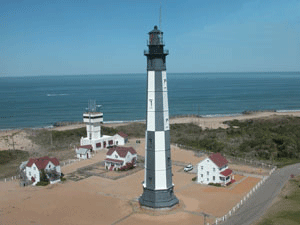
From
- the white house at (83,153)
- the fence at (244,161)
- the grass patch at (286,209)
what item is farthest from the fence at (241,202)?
the white house at (83,153)

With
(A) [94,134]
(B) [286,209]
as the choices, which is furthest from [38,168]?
(B) [286,209]

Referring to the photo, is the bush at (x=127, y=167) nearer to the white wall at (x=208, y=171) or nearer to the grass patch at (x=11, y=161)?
the white wall at (x=208, y=171)

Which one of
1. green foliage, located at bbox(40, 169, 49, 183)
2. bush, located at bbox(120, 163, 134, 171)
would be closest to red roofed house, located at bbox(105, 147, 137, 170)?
bush, located at bbox(120, 163, 134, 171)

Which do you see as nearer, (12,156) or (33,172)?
(33,172)

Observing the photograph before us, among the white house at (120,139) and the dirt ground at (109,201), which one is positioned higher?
the white house at (120,139)

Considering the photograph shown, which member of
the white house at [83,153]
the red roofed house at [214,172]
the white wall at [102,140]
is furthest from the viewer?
the white wall at [102,140]

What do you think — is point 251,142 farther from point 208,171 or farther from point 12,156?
point 12,156

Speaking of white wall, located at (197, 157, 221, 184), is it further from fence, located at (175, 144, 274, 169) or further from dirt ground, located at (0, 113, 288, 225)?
fence, located at (175, 144, 274, 169)

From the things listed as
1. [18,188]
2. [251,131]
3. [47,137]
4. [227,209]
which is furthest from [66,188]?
[251,131]
